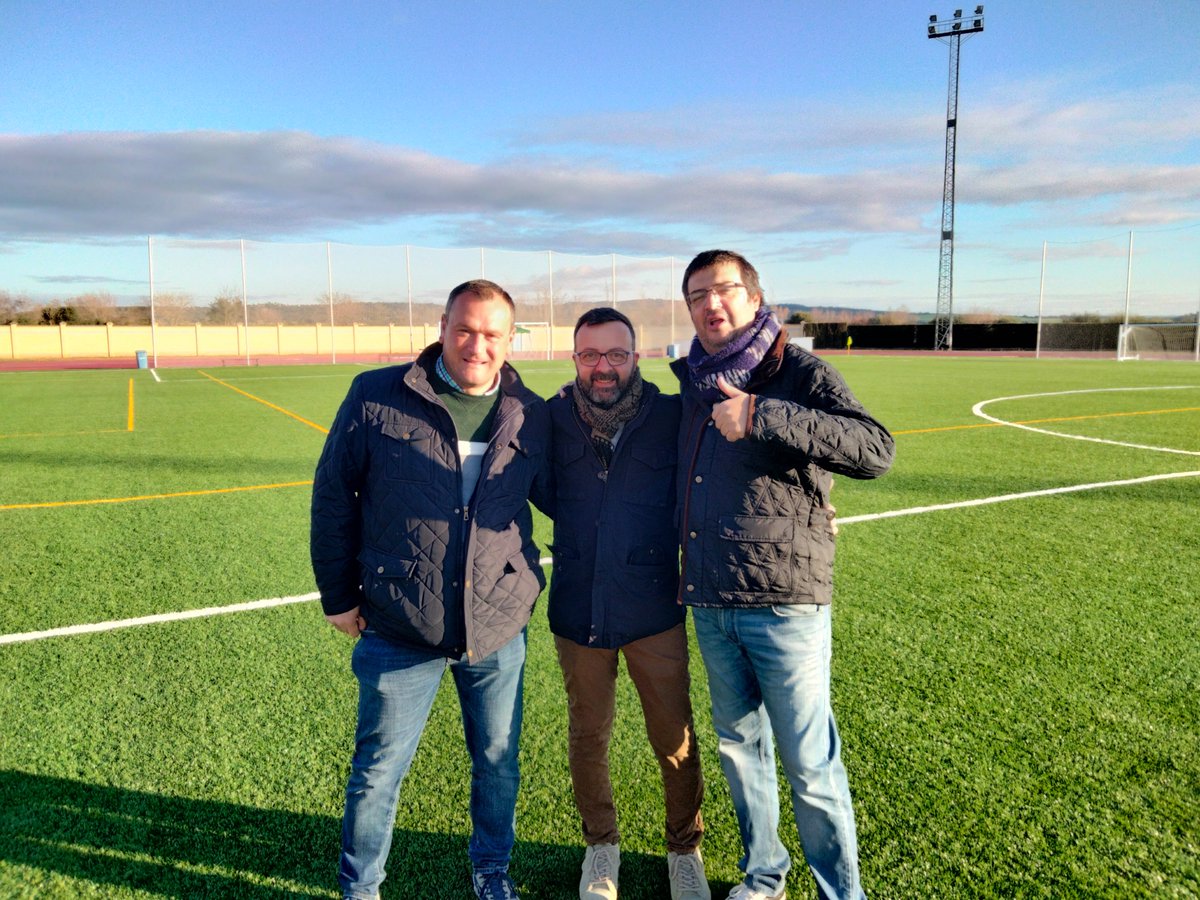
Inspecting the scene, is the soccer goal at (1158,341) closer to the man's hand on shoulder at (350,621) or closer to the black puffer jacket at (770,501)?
the black puffer jacket at (770,501)

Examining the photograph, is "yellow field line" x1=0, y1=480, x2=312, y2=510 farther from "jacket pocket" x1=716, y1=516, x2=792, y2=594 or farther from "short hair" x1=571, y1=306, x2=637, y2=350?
"jacket pocket" x1=716, y1=516, x2=792, y2=594

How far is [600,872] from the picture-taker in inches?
94.1

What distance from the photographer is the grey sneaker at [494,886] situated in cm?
230

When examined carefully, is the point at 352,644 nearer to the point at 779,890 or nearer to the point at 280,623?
the point at 280,623

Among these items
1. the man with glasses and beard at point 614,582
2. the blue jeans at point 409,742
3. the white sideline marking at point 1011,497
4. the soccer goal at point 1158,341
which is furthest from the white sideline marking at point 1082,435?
the soccer goal at point 1158,341

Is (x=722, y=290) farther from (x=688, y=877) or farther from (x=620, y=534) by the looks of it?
(x=688, y=877)

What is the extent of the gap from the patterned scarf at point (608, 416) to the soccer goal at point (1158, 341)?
39328 mm

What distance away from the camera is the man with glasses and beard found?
92.4 inches

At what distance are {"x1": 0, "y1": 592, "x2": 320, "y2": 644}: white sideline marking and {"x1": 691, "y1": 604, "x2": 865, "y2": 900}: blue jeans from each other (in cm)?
324

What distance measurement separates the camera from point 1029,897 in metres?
2.31

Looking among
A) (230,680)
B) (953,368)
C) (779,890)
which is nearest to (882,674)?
(779,890)

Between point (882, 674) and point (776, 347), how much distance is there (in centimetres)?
218

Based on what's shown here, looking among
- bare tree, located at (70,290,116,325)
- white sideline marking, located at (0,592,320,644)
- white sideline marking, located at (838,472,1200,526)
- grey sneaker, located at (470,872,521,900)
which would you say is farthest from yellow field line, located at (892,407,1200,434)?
bare tree, located at (70,290,116,325)

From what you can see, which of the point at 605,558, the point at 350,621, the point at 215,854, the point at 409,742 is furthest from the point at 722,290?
the point at 215,854
